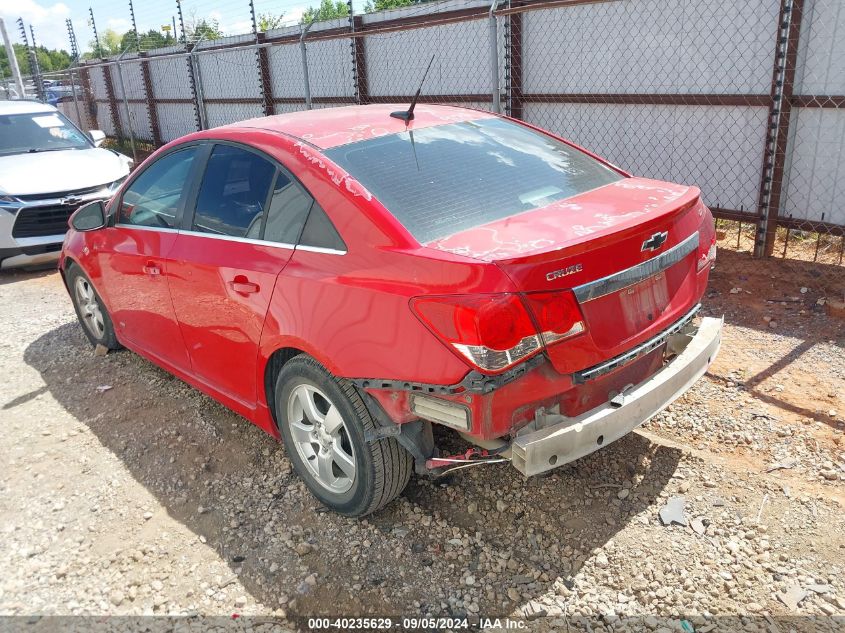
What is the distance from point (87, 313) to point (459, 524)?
3.74 m

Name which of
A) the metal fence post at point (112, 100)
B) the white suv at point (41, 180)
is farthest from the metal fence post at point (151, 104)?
the white suv at point (41, 180)

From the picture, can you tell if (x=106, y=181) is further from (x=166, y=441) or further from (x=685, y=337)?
(x=685, y=337)

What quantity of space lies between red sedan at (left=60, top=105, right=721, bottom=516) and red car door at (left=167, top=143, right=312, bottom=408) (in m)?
0.01

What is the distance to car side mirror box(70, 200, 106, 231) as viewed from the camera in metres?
4.45

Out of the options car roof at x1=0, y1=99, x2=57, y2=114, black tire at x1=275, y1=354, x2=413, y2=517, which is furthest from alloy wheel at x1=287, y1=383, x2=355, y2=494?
car roof at x1=0, y1=99, x2=57, y2=114

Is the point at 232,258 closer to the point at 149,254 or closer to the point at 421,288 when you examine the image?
the point at 149,254

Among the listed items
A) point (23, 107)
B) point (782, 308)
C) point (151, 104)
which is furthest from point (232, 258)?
point (151, 104)

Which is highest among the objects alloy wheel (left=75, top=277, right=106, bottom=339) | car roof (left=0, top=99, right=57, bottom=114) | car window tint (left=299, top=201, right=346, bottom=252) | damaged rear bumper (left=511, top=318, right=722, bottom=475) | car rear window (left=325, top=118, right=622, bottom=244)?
car roof (left=0, top=99, right=57, bottom=114)

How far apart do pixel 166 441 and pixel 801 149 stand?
554 centimetres

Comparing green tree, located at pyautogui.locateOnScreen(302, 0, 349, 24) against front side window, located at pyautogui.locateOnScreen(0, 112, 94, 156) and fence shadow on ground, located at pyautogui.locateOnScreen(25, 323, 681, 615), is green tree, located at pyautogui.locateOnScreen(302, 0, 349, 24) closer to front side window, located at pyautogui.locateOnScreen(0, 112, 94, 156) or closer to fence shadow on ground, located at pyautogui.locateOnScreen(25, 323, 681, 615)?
front side window, located at pyautogui.locateOnScreen(0, 112, 94, 156)

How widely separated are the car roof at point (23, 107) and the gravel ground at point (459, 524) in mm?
6666

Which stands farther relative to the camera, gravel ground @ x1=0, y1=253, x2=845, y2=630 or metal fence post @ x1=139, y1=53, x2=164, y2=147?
metal fence post @ x1=139, y1=53, x2=164, y2=147

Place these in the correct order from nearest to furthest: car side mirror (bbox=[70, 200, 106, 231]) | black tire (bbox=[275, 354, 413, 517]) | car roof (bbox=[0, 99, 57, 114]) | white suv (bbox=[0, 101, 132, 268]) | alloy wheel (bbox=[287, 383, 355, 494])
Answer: black tire (bbox=[275, 354, 413, 517]) < alloy wheel (bbox=[287, 383, 355, 494]) < car side mirror (bbox=[70, 200, 106, 231]) < white suv (bbox=[0, 101, 132, 268]) < car roof (bbox=[0, 99, 57, 114])

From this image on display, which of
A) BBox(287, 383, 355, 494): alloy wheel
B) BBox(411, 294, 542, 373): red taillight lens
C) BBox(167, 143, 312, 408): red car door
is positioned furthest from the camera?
BBox(167, 143, 312, 408): red car door
